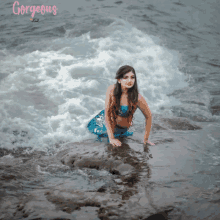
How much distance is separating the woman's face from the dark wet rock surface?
933mm

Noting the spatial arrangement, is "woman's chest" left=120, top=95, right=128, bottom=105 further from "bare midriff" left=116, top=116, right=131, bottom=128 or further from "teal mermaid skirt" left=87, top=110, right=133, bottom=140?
"teal mermaid skirt" left=87, top=110, right=133, bottom=140

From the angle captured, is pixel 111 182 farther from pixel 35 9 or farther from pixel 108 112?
pixel 35 9

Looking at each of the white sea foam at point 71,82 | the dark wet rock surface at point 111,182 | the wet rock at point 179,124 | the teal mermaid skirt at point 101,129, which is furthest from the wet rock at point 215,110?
the teal mermaid skirt at point 101,129

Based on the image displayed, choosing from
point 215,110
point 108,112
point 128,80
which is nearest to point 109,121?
point 108,112

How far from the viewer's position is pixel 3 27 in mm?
11430

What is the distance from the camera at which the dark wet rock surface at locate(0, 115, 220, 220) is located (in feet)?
6.73

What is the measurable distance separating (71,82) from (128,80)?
4366mm

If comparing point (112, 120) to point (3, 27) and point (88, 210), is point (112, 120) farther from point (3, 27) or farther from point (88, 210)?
point (3, 27)

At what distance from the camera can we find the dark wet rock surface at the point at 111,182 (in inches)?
80.7

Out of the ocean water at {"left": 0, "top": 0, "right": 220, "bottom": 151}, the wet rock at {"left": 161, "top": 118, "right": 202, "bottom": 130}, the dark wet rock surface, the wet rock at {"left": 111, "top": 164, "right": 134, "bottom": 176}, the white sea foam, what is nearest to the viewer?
the dark wet rock surface

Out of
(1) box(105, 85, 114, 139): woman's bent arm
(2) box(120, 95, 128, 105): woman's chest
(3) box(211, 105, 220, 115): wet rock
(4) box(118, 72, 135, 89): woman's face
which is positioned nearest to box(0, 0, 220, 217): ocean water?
(3) box(211, 105, 220, 115): wet rock

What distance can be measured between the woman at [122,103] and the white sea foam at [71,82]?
1.22 metres

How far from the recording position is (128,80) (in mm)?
3119

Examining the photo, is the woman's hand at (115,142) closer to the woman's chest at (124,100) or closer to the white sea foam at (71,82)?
the woman's chest at (124,100)
